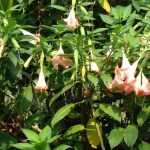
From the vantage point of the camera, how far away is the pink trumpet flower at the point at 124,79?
2.35 metres

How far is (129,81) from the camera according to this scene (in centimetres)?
235

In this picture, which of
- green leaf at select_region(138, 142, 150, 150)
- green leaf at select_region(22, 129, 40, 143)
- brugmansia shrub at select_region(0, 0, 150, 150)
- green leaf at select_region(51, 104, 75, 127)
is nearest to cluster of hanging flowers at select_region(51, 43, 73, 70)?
brugmansia shrub at select_region(0, 0, 150, 150)

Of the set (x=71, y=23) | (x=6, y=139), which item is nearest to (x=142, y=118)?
(x=71, y=23)

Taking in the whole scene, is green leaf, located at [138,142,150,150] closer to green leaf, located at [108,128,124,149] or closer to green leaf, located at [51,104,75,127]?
green leaf, located at [108,128,124,149]

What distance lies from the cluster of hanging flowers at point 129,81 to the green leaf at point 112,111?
0.10m

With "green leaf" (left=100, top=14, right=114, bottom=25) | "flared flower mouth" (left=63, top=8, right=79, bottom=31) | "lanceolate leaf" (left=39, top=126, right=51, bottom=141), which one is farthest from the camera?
"green leaf" (left=100, top=14, right=114, bottom=25)

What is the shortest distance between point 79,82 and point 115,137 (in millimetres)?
289

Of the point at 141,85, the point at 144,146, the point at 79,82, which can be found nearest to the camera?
the point at 141,85

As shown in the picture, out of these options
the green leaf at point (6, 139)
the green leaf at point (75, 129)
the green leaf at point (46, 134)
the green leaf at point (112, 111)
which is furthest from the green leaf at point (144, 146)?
the green leaf at point (6, 139)

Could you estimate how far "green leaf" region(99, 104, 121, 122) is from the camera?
2430mm

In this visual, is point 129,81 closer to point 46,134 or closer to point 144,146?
point 144,146

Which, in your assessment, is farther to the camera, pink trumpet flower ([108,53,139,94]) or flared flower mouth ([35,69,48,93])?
flared flower mouth ([35,69,48,93])

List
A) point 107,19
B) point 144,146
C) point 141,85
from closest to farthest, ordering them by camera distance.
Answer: point 141,85 → point 144,146 → point 107,19

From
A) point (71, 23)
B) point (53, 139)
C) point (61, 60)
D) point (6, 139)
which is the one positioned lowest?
point (6, 139)
